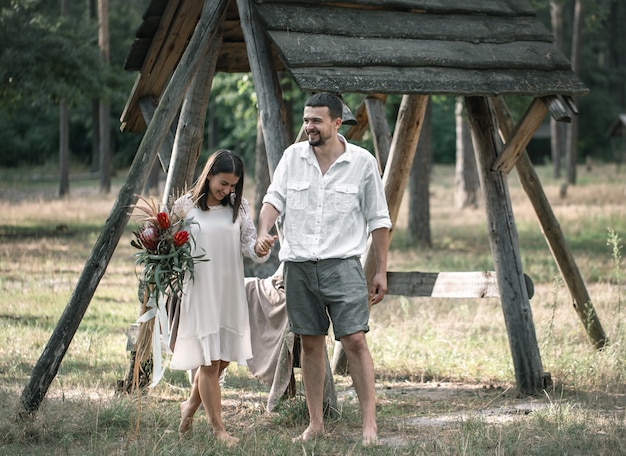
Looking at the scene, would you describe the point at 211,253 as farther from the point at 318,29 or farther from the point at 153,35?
the point at 153,35

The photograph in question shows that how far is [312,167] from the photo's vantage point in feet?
19.9

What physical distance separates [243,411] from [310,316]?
1297mm

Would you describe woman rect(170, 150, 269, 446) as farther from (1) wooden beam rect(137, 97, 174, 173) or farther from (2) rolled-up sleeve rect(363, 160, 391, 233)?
(1) wooden beam rect(137, 97, 174, 173)

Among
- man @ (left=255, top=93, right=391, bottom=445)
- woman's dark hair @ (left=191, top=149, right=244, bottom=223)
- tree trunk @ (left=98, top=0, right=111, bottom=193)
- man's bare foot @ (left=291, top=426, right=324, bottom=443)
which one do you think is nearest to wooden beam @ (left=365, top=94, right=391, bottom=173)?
man @ (left=255, top=93, right=391, bottom=445)

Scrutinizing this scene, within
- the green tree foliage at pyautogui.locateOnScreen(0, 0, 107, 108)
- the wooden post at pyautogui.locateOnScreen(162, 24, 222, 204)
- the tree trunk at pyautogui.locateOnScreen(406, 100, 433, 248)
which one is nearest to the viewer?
the wooden post at pyautogui.locateOnScreen(162, 24, 222, 204)

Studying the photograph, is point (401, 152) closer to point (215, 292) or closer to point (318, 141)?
point (318, 141)

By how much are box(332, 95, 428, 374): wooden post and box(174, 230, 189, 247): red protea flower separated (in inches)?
118

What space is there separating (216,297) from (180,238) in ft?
1.71

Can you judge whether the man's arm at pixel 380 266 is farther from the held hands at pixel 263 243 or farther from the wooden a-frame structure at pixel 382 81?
the wooden a-frame structure at pixel 382 81

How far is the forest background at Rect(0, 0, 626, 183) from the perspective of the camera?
61.1 feet

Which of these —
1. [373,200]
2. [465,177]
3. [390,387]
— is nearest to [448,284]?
[390,387]

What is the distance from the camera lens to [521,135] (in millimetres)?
7965

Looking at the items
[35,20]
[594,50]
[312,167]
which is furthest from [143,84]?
[594,50]

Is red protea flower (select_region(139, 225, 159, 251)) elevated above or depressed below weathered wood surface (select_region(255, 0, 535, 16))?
below
